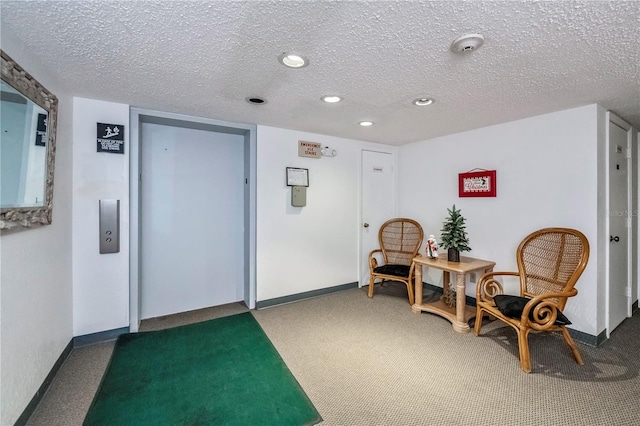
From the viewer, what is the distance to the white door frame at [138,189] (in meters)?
2.67

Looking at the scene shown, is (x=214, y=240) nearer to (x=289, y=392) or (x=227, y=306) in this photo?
(x=227, y=306)

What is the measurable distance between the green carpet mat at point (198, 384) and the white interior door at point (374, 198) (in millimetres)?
→ 2065

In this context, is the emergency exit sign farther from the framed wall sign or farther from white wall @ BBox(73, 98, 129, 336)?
white wall @ BBox(73, 98, 129, 336)

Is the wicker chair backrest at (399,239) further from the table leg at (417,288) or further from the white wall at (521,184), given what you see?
the table leg at (417,288)

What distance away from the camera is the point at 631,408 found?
67.4 inches

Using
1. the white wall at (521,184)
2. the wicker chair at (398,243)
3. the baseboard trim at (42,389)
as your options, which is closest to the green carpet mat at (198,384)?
the baseboard trim at (42,389)

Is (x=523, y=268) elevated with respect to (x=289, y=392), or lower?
elevated

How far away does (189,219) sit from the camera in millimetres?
3277

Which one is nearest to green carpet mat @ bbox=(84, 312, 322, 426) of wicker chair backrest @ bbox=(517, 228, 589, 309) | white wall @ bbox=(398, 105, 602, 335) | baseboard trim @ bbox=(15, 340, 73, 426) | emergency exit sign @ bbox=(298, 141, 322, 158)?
baseboard trim @ bbox=(15, 340, 73, 426)

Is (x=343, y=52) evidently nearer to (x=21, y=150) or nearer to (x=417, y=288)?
(x=21, y=150)

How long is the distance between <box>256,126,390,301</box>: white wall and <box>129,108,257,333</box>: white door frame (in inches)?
3.3

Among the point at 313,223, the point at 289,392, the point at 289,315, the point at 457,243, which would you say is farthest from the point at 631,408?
the point at 313,223

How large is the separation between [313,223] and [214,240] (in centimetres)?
131

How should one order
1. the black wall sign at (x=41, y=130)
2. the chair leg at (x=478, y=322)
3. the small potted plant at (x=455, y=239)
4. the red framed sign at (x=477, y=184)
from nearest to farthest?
the black wall sign at (x=41, y=130) → the chair leg at (x=478, y=322) → the small potted plant at (x=455, y=239) → the red framed sign at (x=477, y=184)
